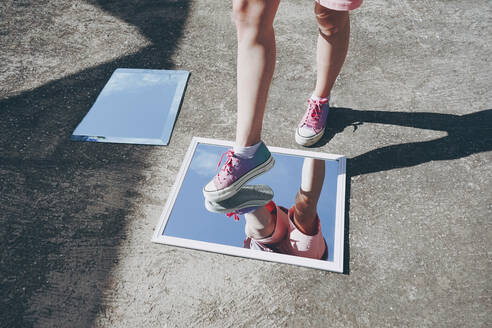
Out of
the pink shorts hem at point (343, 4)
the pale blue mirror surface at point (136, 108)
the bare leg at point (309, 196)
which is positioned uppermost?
the pink shorts hem at point (343, 4)

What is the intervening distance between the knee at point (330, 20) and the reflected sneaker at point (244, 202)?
723 mm

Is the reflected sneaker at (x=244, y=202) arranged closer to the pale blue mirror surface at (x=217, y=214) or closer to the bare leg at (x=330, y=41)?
the pale blue mirror surface at (x=217, y=214)

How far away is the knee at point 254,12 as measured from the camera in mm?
1188

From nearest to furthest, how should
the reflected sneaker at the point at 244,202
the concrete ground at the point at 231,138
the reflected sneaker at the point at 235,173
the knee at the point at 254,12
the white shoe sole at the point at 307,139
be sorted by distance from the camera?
1. the knee at the point at 254,12
2. the concrete ground at the point at 231,138
3. the reflected sneaker at the point at 235,173
4. the reflected sneaker at the point at 244,202
5. the white shoe sole at the point at 307,139

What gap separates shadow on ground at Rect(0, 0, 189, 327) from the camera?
4.31 feet

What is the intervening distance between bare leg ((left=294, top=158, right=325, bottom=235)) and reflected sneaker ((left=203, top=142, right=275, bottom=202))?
0.88 ft

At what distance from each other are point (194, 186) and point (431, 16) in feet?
6.73

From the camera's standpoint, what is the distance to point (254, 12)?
47.3 inches

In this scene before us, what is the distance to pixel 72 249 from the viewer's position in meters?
1.44

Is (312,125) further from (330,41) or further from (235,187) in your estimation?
(235,187)

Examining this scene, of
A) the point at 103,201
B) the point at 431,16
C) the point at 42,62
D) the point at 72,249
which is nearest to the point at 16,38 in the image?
the point at 42,62

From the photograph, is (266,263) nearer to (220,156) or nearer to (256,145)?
(256,145)

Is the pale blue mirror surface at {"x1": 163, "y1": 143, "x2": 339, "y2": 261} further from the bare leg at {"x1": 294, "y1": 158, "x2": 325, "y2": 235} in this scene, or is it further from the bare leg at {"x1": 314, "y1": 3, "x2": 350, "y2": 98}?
the bare leg at {"x1": 314, "y1": 3, "x2": 350, "y2": 98}

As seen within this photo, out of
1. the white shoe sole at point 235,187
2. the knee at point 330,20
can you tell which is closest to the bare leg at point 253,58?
the white shoe sole at point 235,187
